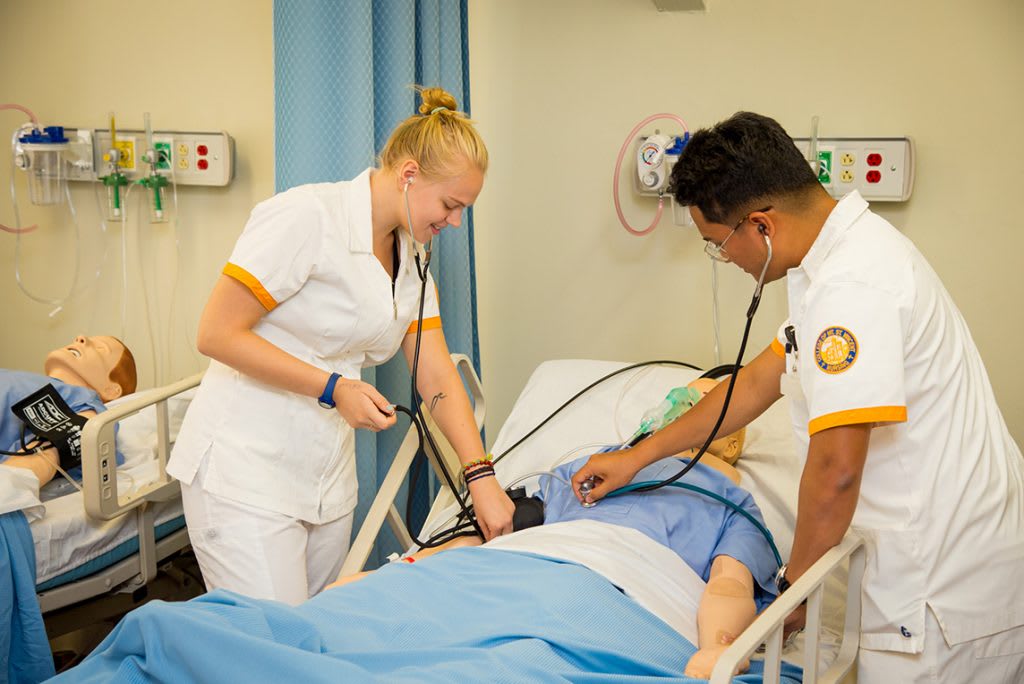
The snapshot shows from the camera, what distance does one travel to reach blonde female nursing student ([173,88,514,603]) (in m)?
1.74

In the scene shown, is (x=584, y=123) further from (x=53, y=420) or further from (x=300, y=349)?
(x=53, y=420)

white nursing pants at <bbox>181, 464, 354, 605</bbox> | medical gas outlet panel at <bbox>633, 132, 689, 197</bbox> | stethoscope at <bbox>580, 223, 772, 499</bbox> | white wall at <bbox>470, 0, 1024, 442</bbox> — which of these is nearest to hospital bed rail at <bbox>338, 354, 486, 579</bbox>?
white nursing pants at <bbox>181, 464, 354, 605</bbox>

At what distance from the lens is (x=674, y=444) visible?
1.88 m

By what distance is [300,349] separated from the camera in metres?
1.85

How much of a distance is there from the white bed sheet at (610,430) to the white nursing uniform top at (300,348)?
39 cm

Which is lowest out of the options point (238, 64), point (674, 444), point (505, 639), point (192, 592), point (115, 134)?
point (192, 592)

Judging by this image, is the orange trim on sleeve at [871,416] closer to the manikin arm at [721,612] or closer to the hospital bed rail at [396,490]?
the manikin arm at [721,612]

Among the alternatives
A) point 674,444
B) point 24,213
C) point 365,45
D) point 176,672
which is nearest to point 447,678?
point 176,672

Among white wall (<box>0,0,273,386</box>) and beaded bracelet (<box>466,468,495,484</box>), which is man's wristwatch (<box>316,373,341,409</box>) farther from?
white wall (<box>0,0,273,386</box>)

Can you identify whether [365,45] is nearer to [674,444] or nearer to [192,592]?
[674,444]

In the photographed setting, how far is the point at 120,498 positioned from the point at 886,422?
5.86ft

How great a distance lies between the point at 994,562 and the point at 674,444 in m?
0.61

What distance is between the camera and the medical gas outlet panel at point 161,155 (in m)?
2.99

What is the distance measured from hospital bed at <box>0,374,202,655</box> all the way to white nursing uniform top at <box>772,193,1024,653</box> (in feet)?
5.06
